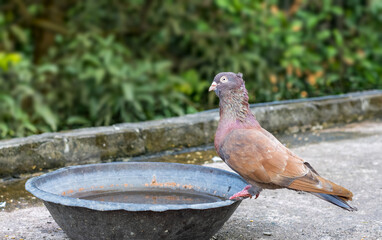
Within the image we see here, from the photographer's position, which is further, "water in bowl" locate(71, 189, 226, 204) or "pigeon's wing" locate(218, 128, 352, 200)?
"water in bowl" locate(71, 189, 226, 204)

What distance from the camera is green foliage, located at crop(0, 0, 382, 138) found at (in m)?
6.21

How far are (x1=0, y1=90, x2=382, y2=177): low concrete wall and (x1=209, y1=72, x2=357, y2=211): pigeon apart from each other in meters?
1.74

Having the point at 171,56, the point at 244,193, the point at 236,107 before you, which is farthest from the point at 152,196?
the point at 171,56

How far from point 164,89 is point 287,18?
2.39 metres

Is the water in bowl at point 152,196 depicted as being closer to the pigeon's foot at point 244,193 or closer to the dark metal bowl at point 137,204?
the dark metal bowl at point 137,204

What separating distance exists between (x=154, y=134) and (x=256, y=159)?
206cm

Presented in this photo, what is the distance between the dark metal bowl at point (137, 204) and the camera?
2.30 meters

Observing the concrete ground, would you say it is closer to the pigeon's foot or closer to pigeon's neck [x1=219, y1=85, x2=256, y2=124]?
the pigeon's foot

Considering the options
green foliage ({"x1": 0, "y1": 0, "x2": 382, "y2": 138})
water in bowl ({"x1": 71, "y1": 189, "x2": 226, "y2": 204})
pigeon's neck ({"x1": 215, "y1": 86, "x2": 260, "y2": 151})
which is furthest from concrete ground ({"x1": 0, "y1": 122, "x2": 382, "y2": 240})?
green foliage ({"x1": 0, "y1": 0, "x2": 382, "y2": 138})

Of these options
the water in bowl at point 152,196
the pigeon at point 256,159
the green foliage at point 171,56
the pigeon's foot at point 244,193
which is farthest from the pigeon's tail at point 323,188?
the green foliage at point 171,56

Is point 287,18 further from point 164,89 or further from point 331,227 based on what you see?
point 331,227

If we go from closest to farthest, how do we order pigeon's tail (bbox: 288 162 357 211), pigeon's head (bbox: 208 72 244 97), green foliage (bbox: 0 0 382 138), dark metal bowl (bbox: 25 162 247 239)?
dark metal bowl (bbox: 25 162 247 239) < pigeon's tail (bbox: 288 162 357 211) < pigeon's head (bbox: 208 72 244 97) < green foliage (bbox: 0 0 382 138)

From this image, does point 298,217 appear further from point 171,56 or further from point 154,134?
point 171,56

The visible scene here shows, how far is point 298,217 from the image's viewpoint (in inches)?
121
